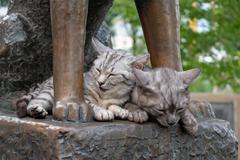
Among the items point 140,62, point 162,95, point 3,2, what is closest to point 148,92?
point 162,95

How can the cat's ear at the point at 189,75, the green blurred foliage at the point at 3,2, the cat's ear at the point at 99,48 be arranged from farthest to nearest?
the green blurred foliage at the point at 3,2 → the cat's ear at the point at 99,48 → the cat's ear at the point at 189,75

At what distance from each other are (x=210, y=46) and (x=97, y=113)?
4.38 m

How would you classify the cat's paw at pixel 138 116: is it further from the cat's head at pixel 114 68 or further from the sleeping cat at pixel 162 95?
the cat's head at pixel 114 68

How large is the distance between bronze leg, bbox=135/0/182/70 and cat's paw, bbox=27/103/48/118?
64 cm

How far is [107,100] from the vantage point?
2363mm

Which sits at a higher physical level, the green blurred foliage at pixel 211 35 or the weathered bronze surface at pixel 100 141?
the green blurred foliage at pixel 211 35

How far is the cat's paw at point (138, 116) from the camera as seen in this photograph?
229 cm

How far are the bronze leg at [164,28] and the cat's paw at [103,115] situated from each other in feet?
1.54

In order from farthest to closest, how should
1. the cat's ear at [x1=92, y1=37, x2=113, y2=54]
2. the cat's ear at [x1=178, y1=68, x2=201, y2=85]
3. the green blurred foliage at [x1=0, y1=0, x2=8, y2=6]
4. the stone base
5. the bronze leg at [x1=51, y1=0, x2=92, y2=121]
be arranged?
the green blurred foliage at [x1=0, y1=0, x2=8, y2=6]
the cat's ear at [x1=92, y1=37, x2=113, y2=54]
the cat's ear at [x1=178, y1=68, x2=201, y2=85]
the bronze leg at [x1=51, y1=0, x2=92, y2=121]
the stone base

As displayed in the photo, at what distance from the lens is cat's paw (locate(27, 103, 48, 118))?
2.25 metres

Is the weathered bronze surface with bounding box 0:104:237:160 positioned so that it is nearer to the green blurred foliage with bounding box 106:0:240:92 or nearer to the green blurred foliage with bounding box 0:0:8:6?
the green blurred foliage with bounding box 0:0:8:6

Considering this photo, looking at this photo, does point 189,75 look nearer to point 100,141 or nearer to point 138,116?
point 138,116

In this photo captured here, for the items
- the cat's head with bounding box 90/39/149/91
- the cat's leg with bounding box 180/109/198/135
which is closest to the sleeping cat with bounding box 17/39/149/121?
the cat's head with bounding box 90/39/149/91

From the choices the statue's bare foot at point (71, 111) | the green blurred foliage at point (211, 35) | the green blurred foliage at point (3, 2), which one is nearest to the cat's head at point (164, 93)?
the statue's bare foot at point (71, 111)
